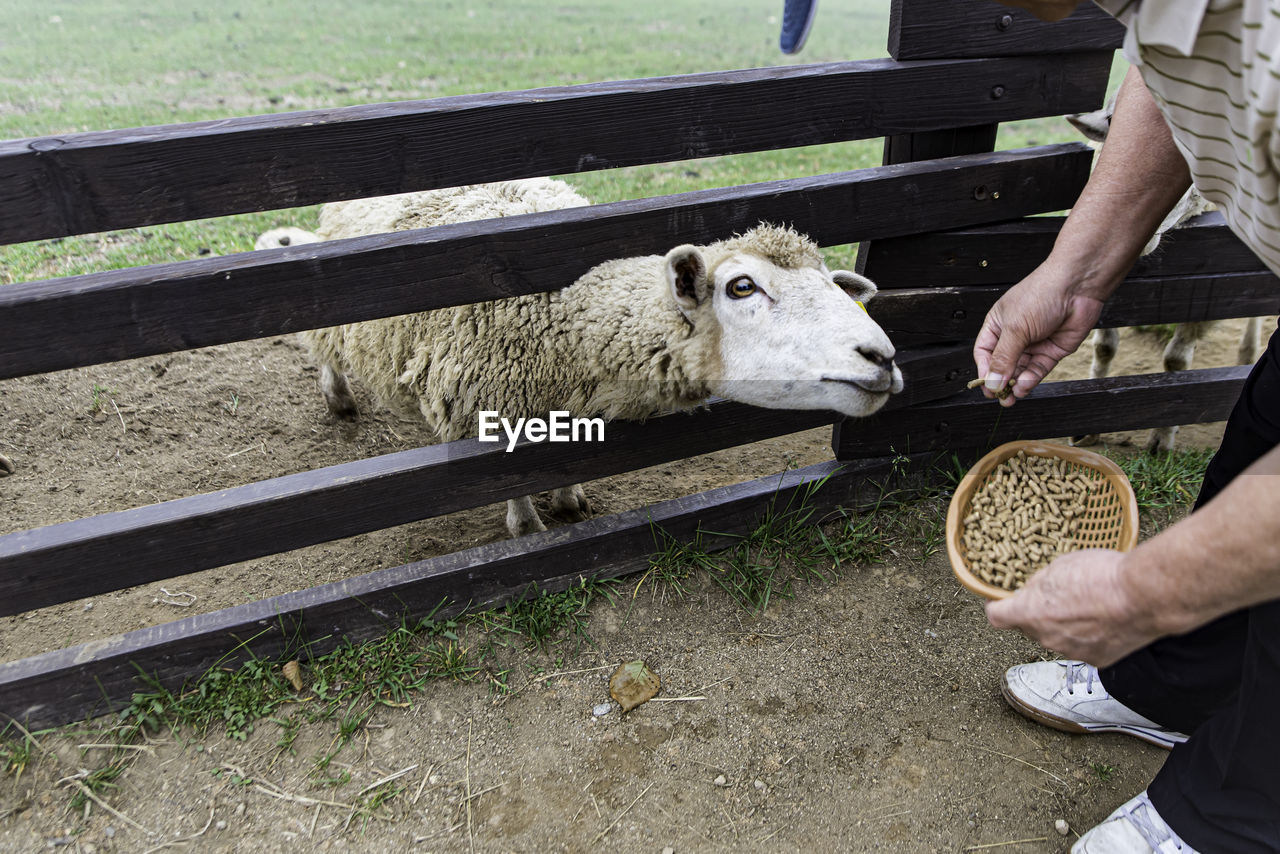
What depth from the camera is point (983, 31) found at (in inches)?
96.2

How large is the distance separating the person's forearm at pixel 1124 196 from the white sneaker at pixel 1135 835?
1.36 metres

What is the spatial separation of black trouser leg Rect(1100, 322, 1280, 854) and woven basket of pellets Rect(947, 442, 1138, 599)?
24 cm

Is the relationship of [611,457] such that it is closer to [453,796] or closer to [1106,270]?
[453,796]

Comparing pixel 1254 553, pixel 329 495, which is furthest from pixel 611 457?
pixel 1254 553

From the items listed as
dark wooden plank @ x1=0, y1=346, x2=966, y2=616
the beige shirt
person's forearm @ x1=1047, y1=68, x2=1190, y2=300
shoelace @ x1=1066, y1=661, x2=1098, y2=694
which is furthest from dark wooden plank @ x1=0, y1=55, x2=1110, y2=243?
shoelace @ x1=1066, y1=661, x2=1098, y2=694

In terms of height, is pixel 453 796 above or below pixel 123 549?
below

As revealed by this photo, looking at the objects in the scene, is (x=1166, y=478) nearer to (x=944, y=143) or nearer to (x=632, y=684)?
(x=944, y=143)

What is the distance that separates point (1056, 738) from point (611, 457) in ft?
5.62

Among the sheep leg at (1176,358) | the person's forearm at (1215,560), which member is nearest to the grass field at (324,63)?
the sheep leg at (1176,358)

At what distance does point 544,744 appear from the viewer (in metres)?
2.47

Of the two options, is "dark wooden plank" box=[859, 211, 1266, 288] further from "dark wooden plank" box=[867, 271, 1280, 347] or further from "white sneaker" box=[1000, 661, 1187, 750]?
"white sneaker" box=[1000, 661, 1187, 750]

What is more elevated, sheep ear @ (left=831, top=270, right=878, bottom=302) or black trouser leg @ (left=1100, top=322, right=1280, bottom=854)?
sheep ear @ (left=831, top=270, right=878, bottom=302)

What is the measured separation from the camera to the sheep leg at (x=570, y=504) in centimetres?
342

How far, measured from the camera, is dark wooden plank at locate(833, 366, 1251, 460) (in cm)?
317
